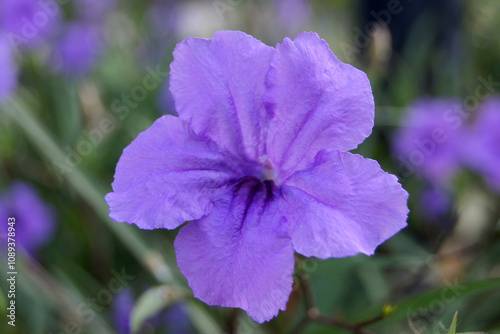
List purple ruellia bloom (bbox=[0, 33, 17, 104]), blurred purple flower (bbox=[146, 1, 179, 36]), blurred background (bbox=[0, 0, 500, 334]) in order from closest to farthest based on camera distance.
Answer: blurred background (bbox=[0, 0, 500, 334]), purple ruellia bloom (bbox=[0, 33, 17, 104]), blurred purple flower (bbox=[146, 1, 179, 36])

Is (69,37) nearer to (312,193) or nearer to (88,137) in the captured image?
(88,137)

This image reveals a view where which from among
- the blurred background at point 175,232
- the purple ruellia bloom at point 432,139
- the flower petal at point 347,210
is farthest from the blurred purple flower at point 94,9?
the flower petal at point 347,210

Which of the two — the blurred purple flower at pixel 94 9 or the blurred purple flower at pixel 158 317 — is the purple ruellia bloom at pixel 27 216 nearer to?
the blurred purple flower at pixel 158 317

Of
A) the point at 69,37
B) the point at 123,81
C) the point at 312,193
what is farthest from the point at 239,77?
the point at 69,37

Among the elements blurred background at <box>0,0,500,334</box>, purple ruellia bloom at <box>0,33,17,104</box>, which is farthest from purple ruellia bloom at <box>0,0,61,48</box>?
purple ruellia bloom at <box>0,33,17,104</box>

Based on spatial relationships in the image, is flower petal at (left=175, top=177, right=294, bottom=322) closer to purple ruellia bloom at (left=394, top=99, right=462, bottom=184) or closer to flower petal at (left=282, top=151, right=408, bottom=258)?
flower petal at (left=282, top=151, right=408, bottom=258)

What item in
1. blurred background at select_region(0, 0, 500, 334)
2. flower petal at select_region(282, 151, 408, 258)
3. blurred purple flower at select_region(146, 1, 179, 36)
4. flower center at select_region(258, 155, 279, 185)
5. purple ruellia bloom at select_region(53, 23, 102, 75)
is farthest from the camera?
blurred purple flower at select_region(146, 1, 179, 36)

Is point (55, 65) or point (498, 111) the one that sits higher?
point (55, 65)

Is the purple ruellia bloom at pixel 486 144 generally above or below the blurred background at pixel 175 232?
below
